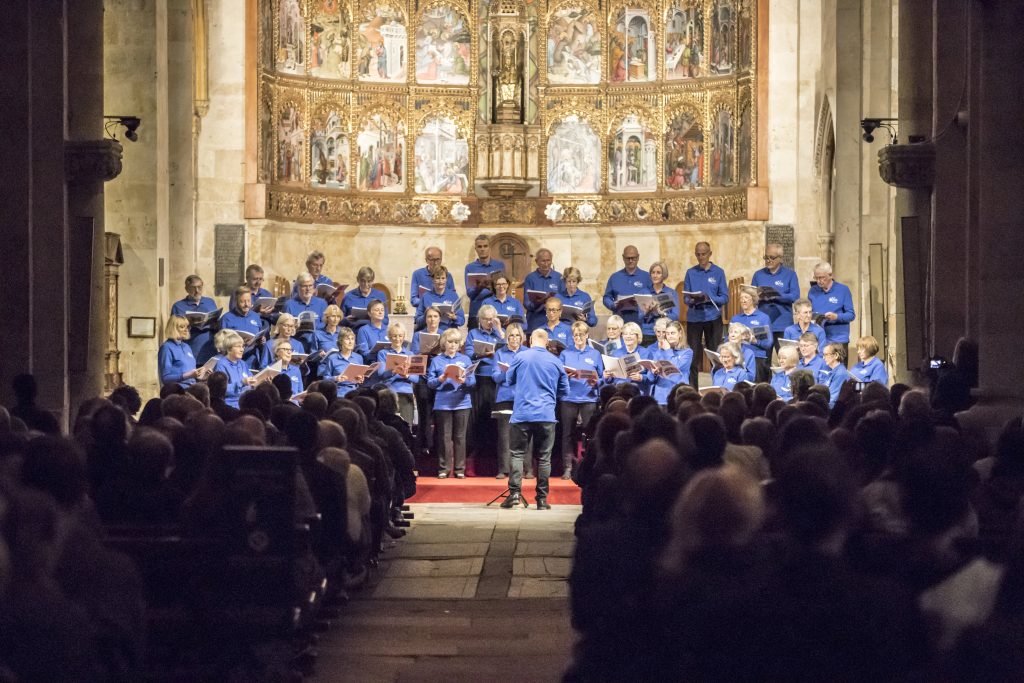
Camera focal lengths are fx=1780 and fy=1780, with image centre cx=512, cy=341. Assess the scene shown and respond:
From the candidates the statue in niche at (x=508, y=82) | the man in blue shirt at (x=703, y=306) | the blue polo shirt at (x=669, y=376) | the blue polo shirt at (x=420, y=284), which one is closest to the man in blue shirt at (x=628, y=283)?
the man in blue shirt at (x=703, y=306)

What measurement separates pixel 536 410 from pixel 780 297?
165 inches

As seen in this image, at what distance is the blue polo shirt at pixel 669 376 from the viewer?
18.3 metres

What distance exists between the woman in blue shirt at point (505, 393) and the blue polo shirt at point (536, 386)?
957 millimetres

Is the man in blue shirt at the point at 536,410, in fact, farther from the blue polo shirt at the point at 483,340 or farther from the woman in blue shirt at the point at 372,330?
the woman in blue shirt at the point at 372,330

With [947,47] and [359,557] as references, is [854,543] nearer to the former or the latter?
[359,557]

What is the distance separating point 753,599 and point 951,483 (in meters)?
1.31

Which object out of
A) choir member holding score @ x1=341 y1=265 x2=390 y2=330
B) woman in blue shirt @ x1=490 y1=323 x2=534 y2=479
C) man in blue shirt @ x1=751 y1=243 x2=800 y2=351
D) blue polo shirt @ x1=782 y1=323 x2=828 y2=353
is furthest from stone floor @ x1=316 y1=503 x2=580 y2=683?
man in blue shirt @ x1=751 y1=243 x2=800 y2=351

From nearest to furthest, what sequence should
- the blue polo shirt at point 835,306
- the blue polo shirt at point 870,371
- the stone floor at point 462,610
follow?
the stone floor at point 462,610 < the blue polo shirt at point 870,371 < the blue polo shirt at point 835,306

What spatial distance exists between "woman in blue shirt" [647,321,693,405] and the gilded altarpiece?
6543 millimetres

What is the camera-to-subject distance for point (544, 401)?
17.3m

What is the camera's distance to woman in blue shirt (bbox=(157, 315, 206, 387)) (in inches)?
719

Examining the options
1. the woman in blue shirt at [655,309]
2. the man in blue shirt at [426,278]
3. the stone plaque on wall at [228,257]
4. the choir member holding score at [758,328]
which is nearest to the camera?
the choir member holding score at [758,328]

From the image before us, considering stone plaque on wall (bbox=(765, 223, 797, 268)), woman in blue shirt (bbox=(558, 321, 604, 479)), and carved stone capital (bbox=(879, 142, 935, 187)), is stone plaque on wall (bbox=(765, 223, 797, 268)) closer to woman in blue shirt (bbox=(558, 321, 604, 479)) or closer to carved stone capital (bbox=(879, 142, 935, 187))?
woman in blue shirt (bbox=(558, 321, 604, 479))

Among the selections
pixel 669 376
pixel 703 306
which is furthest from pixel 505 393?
pixel 703 306
